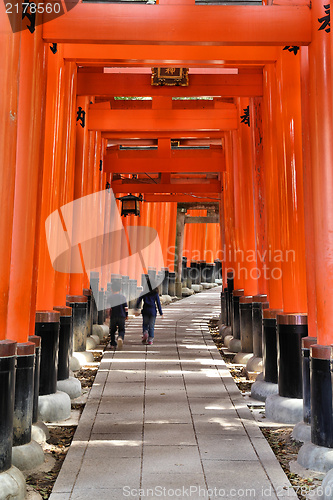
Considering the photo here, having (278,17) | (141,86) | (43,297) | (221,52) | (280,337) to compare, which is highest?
(141,86)

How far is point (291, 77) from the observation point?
6.02m

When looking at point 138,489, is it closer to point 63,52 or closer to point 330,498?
point 330,498

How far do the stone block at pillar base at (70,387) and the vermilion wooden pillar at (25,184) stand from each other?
7.31ft

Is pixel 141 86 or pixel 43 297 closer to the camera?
pixel 43 297

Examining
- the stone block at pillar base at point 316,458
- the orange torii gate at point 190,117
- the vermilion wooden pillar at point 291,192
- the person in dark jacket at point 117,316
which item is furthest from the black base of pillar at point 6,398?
the person in dark jacket at point 117,316

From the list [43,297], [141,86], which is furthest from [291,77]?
[43,297]

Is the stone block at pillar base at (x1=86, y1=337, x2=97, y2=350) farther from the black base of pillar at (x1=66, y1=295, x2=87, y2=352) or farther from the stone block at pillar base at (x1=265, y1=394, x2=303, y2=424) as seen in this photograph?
the stone block at pillar base at (x1=265, y1=394, x2=303, y2=424)

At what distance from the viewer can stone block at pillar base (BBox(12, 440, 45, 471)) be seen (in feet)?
13.8

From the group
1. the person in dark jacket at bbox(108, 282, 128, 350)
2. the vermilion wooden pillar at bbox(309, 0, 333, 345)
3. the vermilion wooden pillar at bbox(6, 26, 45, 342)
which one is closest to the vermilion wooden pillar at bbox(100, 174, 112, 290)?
the person in dark jacket at bbox(108, 282, 128, 350)

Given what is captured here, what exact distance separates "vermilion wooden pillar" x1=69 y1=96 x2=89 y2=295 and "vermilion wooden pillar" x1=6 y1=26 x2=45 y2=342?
171 inches

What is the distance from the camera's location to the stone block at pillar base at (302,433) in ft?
15.8

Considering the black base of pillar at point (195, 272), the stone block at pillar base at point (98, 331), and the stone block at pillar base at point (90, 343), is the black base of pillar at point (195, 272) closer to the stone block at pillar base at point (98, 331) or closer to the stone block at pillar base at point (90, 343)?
the stone block at pillar base at point (98, 331)

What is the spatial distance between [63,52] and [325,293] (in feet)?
14.3

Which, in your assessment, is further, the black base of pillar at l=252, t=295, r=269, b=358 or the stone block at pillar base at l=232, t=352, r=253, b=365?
the stone block at pillar base at l=232, t=352, r=253, b=365
